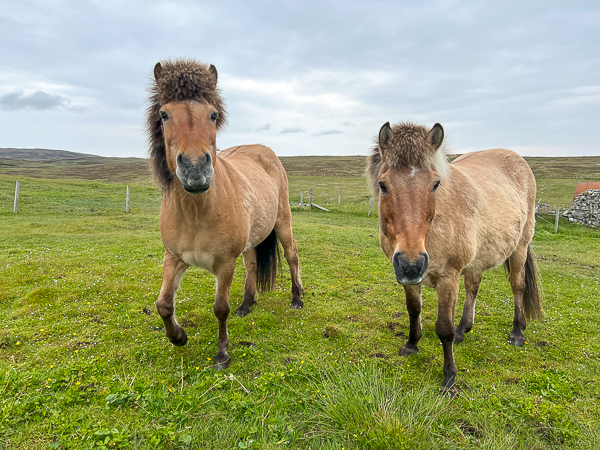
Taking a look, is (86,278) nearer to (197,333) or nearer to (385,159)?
A: (197,333)

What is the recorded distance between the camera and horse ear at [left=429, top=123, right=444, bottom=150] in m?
3.22

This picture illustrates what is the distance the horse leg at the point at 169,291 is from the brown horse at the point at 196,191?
1cm

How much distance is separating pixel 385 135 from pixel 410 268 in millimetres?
1380

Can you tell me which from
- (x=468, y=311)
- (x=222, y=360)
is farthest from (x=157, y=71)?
(x=468, y=311)

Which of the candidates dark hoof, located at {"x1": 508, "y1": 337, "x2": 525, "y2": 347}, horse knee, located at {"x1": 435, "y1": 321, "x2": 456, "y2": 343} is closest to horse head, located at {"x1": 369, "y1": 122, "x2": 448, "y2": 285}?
horse knee, located at {"x1": 435, "y1": 321, "x2": 456, "y2": 343}

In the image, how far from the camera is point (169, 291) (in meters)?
3.96

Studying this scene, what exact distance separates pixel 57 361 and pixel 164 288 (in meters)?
1.54

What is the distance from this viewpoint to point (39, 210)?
1797cm

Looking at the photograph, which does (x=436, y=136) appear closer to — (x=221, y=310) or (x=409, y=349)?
(x=409, y=349)

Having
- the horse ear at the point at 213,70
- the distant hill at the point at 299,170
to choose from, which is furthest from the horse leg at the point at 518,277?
the distant hill at the point at 299,170

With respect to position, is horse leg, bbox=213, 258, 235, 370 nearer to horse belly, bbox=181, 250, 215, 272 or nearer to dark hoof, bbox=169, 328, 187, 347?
→ horse belly, bbox=181, 250, 215, 272

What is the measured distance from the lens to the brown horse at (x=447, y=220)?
305 cm

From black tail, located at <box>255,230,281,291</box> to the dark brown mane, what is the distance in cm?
274

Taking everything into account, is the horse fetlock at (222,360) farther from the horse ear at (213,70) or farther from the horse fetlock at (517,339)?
the horse fetlock at (517,339)
